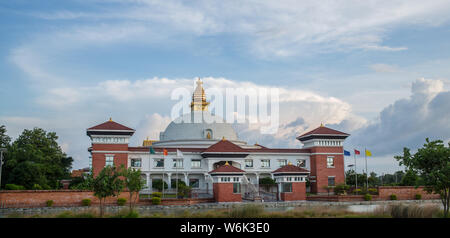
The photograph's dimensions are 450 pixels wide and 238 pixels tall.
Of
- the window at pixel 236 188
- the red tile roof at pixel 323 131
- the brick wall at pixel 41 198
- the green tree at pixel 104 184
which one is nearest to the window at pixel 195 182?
the window at pixel 236 188

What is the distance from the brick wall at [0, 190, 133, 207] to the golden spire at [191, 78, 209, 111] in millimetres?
31857

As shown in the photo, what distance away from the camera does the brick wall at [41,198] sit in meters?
33.2


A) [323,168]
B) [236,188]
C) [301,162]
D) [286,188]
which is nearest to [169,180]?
[236,188]

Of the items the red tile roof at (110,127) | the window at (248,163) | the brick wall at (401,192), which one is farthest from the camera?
the window at (248,163)

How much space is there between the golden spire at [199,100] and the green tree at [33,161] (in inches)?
893

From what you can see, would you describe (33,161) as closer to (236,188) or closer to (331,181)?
(236,188)

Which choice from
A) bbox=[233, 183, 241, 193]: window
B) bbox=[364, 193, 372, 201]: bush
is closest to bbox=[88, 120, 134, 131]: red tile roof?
bbox=[233, 183, 241, 193]: window

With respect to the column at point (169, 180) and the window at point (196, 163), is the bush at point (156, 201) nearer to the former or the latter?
the column at point (169, 180)

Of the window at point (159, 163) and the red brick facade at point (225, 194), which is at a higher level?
the window at point (159, 163)

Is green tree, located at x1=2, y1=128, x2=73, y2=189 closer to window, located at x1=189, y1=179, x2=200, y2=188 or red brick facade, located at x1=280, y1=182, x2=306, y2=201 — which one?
window, located at x1=189, y1=179, x2=200, y2=188

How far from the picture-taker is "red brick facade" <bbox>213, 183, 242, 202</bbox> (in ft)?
131
